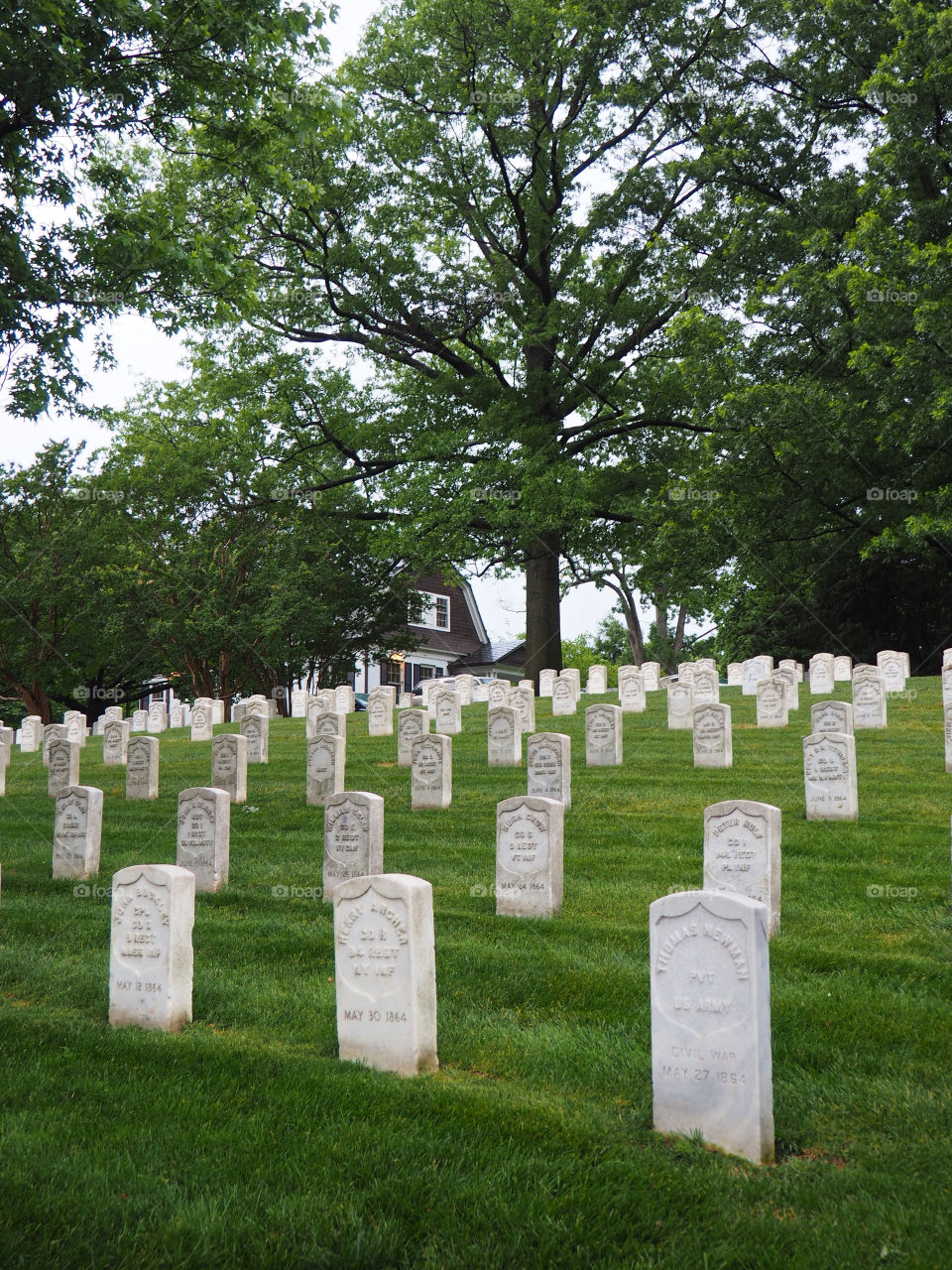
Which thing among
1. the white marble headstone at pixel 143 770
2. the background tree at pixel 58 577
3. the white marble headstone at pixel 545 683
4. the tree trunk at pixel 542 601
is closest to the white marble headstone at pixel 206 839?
the white marble headstone at pixel 143 770

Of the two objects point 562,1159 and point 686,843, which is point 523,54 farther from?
point 562,1159

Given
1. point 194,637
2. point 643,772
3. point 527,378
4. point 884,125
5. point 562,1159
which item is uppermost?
point 884,125

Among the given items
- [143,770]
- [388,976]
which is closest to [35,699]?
[143,770]

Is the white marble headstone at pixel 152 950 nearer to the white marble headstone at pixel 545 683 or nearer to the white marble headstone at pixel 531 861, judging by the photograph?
the white marble headstone at pixel 531 861

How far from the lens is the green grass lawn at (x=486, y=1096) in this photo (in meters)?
3.42

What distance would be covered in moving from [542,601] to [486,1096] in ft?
73.5

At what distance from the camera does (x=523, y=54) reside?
23906mm

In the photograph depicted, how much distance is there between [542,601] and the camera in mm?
26594

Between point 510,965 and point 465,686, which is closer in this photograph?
point 510,965

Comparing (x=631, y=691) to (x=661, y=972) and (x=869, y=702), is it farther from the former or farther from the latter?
(x=661, y=972)

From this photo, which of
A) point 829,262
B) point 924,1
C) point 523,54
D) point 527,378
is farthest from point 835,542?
point 523,54

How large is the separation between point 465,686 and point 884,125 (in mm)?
15798

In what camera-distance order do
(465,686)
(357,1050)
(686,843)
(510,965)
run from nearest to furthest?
(357,1050)
(510,965)
(686,843)
(465,686)

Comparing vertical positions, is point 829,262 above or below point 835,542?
above
